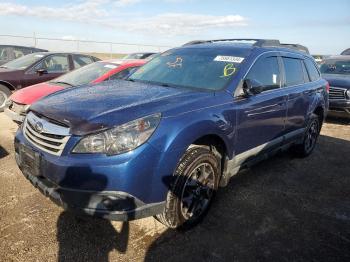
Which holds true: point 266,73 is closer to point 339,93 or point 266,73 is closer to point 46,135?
point 46,135

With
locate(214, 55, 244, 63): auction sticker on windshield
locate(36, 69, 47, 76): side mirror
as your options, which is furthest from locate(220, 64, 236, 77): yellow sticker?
locate(36, 69, 47, 76): side mirror

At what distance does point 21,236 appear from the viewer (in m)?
3.09

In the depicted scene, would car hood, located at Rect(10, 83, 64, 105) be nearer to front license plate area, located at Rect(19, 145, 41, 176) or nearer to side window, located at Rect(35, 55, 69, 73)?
side window, located at Rect(35, 55, 69, 73)

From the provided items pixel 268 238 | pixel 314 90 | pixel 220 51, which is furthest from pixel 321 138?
pixel 268 238

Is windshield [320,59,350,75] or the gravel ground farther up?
windshield [320,59,350,75]

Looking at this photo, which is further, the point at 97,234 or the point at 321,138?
the point at 321,138

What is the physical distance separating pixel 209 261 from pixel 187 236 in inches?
16.1

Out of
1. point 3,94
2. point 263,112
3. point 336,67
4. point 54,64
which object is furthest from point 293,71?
point 3,94

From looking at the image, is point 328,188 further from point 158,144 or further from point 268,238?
point 158,144

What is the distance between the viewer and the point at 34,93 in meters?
6.20

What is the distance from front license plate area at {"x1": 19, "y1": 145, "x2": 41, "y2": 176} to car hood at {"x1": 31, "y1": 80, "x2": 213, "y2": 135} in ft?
1.18

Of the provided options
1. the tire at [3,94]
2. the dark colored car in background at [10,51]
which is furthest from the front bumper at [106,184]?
the dark colored car in background at [10,51]

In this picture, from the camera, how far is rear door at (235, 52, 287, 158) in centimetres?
374

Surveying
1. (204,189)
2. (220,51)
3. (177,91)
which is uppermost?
(220,51)
